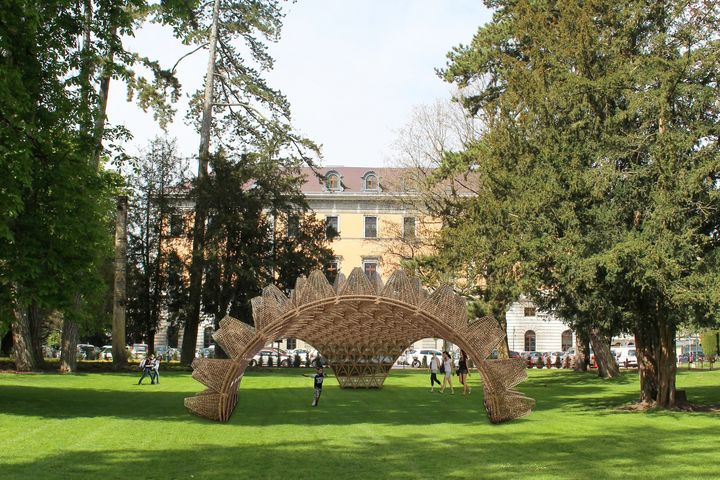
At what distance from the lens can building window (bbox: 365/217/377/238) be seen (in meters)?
76.3

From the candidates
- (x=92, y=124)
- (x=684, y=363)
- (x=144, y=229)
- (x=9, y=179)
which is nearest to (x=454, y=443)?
(x=9, y=179)

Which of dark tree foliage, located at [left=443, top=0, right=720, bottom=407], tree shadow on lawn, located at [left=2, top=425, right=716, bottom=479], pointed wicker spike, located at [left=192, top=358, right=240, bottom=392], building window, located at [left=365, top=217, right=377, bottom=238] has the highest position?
building window, located at [left=365, top=217, right=377, bottom=238]

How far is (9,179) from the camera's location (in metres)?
17.8

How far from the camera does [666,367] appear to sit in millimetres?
21781

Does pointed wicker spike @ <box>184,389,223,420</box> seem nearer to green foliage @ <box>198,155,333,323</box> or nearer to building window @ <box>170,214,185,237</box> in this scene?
green foliage @ <box>198,155,333,323</box>

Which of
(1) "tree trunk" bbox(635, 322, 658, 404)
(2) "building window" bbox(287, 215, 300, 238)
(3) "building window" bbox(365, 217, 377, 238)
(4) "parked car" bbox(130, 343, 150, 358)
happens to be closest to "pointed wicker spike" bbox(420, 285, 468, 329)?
(1) "tree trunk" bbox(635, 322, 658, 404)

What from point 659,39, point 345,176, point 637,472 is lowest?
point 637,472

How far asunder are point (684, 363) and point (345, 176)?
35.5 metres

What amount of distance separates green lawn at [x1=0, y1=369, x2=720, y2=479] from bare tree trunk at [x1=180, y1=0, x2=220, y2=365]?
55.5 ft

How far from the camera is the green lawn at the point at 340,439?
476 inches

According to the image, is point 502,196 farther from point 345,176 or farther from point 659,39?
point 345,176

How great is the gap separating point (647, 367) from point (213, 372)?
1245cm

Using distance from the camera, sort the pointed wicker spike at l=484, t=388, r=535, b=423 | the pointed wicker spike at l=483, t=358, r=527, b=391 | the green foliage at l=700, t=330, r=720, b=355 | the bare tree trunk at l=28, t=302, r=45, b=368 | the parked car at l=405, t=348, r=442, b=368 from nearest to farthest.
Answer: the pointed wicker spike at l=483, t=358, r=527, b=391, the pointed wicker spike at l=484, t=388, r=535, b=423, the bare tree trunk at l=28, t=302, r=45, b=368, the green foliage at l=700, t=330, r=720, b=355, the parked car at l=405, t=348, r=442, b=368

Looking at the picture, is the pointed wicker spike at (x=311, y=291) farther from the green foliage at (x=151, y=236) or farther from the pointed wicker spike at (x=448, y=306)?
the green foliage at (x=151, y=236)
